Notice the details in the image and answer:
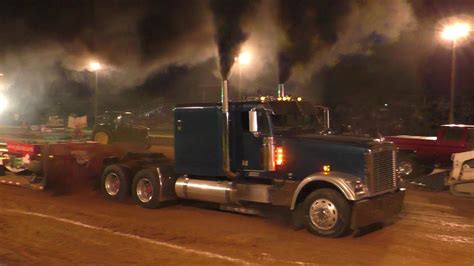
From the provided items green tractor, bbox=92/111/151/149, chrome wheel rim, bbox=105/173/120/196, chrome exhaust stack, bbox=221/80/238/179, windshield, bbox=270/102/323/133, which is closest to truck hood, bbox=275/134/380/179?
windshield, bbox=270/102/323/133

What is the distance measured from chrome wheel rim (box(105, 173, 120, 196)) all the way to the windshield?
12.9 feet

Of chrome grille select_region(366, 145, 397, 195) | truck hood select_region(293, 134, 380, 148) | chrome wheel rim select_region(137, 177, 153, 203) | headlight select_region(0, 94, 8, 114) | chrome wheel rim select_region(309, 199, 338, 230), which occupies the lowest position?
chrome wheel rim select_region(309, 199, 338, 230)

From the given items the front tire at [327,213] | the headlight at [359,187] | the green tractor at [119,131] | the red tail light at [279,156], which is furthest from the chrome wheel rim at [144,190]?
the green tractor at [119,131]

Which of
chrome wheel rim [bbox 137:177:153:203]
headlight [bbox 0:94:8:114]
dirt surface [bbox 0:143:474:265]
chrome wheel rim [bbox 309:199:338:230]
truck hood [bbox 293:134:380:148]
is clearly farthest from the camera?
headlight [bbox 0:94:8:114]

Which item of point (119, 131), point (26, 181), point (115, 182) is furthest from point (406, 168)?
point (119, 131)

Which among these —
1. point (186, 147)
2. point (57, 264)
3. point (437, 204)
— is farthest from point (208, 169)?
point (437, 204)

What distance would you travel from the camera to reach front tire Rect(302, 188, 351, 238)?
318 inches

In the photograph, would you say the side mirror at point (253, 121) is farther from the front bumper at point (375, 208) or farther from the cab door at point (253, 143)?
the front bumper at point (375, 208)

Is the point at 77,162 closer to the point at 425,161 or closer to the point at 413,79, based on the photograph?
the point at 425,161

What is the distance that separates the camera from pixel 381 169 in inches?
337

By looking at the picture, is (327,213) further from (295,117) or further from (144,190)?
(144,190)

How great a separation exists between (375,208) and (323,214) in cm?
78

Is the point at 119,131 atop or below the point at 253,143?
atop

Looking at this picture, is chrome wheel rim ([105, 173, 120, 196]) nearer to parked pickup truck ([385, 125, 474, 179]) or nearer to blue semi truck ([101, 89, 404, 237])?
blue semi truck ([101, 89, 404, 237])
